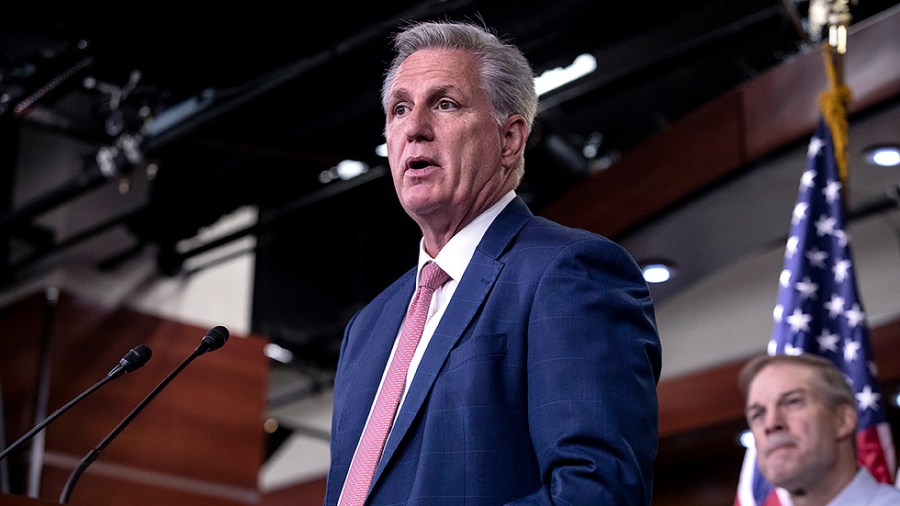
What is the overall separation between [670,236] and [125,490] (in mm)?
2933

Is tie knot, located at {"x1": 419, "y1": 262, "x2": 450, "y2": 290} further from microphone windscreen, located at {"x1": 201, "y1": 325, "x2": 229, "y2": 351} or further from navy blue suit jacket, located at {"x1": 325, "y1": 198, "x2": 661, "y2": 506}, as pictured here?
microphone windscreen, located at {"x1": 201, "y1": 325, "x2": 229, "y2": 351}

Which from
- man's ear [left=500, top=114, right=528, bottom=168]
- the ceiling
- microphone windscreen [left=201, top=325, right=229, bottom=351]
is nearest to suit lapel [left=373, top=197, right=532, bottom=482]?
man's ear [left=500, top=114, right=528, bottom=168]

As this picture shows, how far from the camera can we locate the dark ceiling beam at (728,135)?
4.56 m

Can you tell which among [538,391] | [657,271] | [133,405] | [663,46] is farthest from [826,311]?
[133,405]

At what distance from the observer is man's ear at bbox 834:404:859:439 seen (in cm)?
308

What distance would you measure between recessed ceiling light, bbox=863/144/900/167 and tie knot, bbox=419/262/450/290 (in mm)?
3538

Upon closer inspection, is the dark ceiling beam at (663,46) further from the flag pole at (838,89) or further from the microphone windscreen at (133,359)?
the microphone windscreen at (133,359)

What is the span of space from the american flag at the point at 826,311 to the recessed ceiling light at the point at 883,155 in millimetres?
776

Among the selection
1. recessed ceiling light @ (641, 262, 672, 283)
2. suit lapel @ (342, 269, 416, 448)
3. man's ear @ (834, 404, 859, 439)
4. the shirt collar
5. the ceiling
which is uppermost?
the ceiling

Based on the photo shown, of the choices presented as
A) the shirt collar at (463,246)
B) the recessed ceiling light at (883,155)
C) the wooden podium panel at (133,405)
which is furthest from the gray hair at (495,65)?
the wooden podium panel at (133,405)

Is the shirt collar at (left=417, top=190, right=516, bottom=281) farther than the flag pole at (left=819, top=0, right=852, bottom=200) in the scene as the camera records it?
No

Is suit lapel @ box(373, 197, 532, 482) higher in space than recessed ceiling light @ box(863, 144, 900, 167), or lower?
lower

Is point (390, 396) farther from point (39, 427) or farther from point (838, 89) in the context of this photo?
point (838, 89)

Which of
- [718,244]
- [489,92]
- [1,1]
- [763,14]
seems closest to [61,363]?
[1,1]
